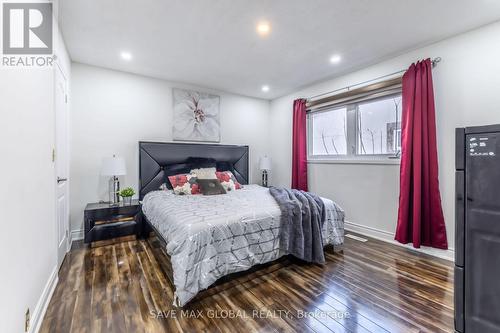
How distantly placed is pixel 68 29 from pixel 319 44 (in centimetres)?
283

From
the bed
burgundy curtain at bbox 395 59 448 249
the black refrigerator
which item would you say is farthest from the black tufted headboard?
the black refrigerator

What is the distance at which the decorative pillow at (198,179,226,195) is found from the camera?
3.27 m

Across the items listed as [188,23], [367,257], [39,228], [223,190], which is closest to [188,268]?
[39,228]

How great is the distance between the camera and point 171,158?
12.8ft

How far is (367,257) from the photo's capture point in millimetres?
2676

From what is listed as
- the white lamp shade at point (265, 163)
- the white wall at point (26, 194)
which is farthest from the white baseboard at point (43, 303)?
the white lamp shade at point (265, 163)

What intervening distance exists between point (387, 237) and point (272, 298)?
2166 millimetres

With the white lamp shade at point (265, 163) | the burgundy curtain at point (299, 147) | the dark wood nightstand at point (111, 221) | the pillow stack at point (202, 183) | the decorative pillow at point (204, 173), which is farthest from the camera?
the white lamp shade at point (265, 163)

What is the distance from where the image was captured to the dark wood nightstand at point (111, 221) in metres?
2.95

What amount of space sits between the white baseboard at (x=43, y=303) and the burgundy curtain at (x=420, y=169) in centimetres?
362

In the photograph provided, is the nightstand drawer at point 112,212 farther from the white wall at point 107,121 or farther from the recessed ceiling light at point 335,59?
the recessed ceiling light at point 335,59

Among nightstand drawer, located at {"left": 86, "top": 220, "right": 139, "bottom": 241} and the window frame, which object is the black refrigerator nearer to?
the window frame

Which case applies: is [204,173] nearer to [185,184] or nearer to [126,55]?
[185,184]

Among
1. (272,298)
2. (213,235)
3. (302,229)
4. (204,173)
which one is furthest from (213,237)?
(204,173)
